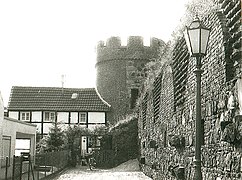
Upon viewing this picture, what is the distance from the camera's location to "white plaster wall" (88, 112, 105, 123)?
3723 centimetres

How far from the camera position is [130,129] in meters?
29.2

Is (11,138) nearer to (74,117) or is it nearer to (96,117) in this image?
(74,117)

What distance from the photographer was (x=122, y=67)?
130 ft

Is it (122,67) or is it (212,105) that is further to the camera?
(122,67)

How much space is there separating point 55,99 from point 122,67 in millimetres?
6855

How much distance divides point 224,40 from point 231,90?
3.27ft

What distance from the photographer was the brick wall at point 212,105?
7.00m

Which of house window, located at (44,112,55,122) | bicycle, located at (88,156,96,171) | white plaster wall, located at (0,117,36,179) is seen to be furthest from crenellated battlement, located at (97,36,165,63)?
white plaster wall, located at (0,117,36,179)

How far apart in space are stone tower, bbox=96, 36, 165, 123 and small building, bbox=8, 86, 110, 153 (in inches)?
47.8

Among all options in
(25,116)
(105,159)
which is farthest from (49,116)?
(105,159)

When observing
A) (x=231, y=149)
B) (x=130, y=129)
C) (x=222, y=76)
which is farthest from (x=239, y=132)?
(x=130, y=129)

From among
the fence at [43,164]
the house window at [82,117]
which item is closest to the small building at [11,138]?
the fence at [43,164]

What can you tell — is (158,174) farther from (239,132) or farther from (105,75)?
(105,75)

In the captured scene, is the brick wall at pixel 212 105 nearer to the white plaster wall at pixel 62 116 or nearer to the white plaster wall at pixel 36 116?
the white plaster wall at pixel 62 116
